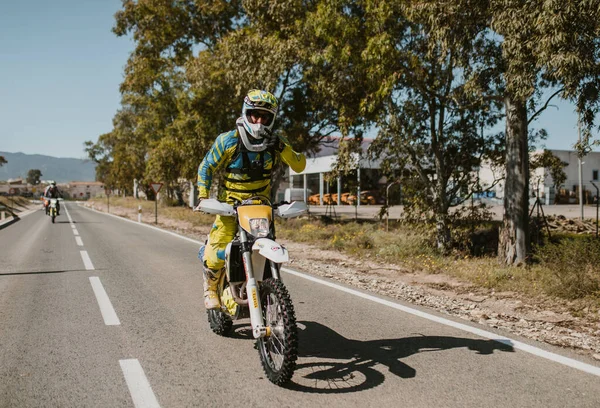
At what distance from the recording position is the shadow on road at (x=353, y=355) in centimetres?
386

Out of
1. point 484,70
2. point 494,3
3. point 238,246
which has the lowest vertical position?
point 238,246

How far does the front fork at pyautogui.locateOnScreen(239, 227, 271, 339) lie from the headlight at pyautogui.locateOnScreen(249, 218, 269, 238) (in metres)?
0.13

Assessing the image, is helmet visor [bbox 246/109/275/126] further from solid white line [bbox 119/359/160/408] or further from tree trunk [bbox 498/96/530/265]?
tree trunk [bbox 498/96/530/265]

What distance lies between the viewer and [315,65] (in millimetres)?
13906

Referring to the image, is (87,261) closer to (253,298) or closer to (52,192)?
(253,298)

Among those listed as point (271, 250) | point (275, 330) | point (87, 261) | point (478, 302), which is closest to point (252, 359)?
point (275, 330)

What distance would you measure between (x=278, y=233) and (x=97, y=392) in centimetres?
1367

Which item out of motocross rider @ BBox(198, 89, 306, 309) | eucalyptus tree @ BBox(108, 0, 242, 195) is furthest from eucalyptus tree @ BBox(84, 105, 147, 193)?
motocross rider @ BBox(198, 89, 306, 309)

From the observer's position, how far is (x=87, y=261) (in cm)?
1100

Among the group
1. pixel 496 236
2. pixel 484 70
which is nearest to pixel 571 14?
pixel 484 70

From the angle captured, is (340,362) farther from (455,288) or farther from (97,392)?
(455,288)

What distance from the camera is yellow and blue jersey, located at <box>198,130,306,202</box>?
4480 millimetres

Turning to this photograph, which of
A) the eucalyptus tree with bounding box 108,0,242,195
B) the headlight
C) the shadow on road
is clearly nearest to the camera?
the shadow on road

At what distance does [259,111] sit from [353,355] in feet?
7.51
